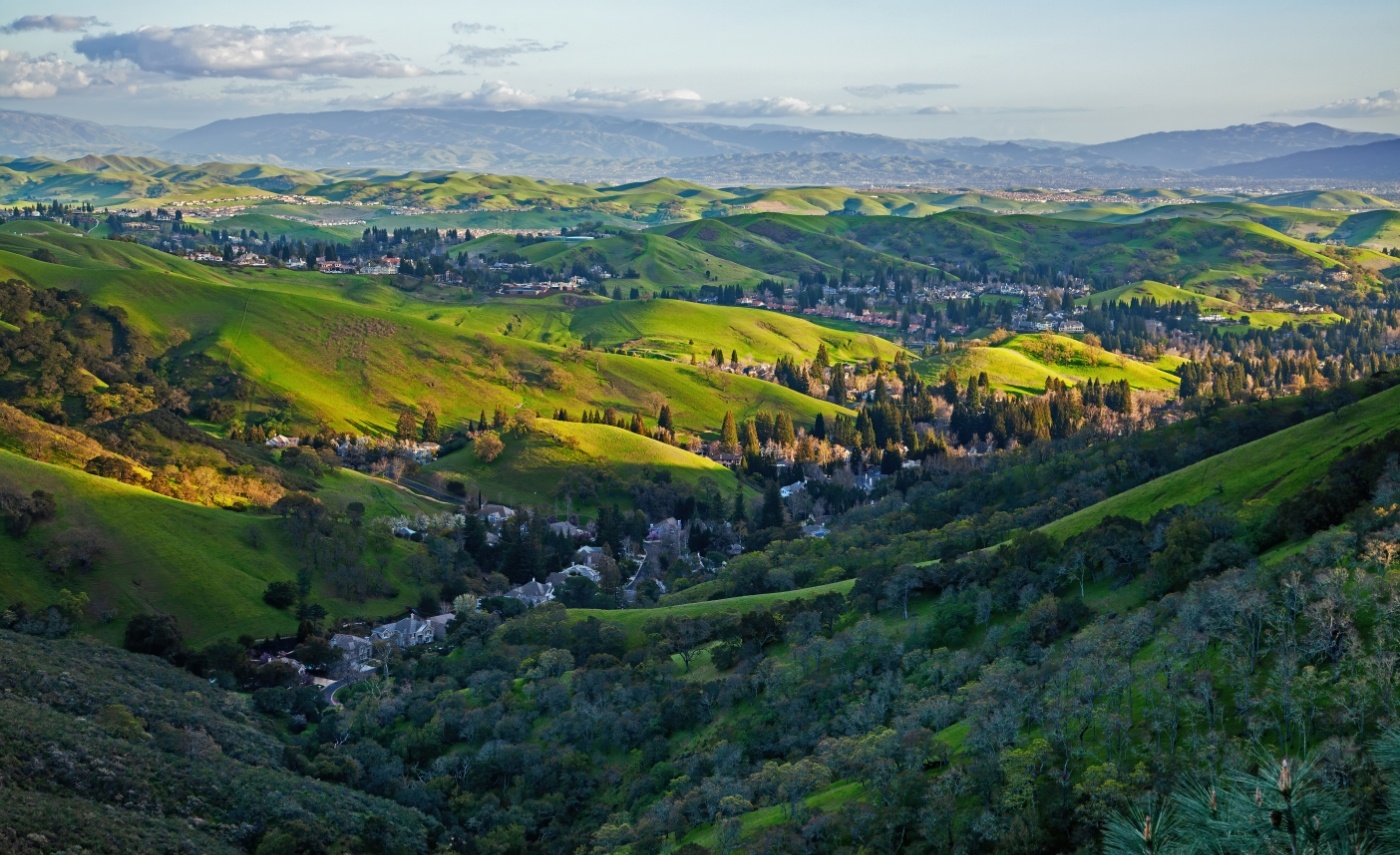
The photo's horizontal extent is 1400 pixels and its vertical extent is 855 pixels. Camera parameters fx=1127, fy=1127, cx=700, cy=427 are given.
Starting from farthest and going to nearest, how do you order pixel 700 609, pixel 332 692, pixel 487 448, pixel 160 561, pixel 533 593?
1. pixel 487 448
2. pixel 533 593
3. pixel 160 561
4. pixel 700 609
5. pixel 332 692

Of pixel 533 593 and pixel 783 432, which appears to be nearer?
pixel 533 593

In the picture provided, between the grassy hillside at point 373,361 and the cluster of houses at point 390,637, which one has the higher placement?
the grassy hillside at point 373,361

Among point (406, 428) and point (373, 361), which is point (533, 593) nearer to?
point (406, 428)

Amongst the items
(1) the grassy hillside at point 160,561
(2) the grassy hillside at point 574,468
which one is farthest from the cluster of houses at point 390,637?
(2) the grassy hillside at point 574,468

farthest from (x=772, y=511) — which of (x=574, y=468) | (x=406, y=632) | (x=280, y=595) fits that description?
(x=280, y=595)

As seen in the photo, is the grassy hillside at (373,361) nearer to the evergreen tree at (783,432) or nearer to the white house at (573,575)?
the evergreen tree at (783,432)

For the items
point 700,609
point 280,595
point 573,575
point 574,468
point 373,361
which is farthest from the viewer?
A: point 373,361
